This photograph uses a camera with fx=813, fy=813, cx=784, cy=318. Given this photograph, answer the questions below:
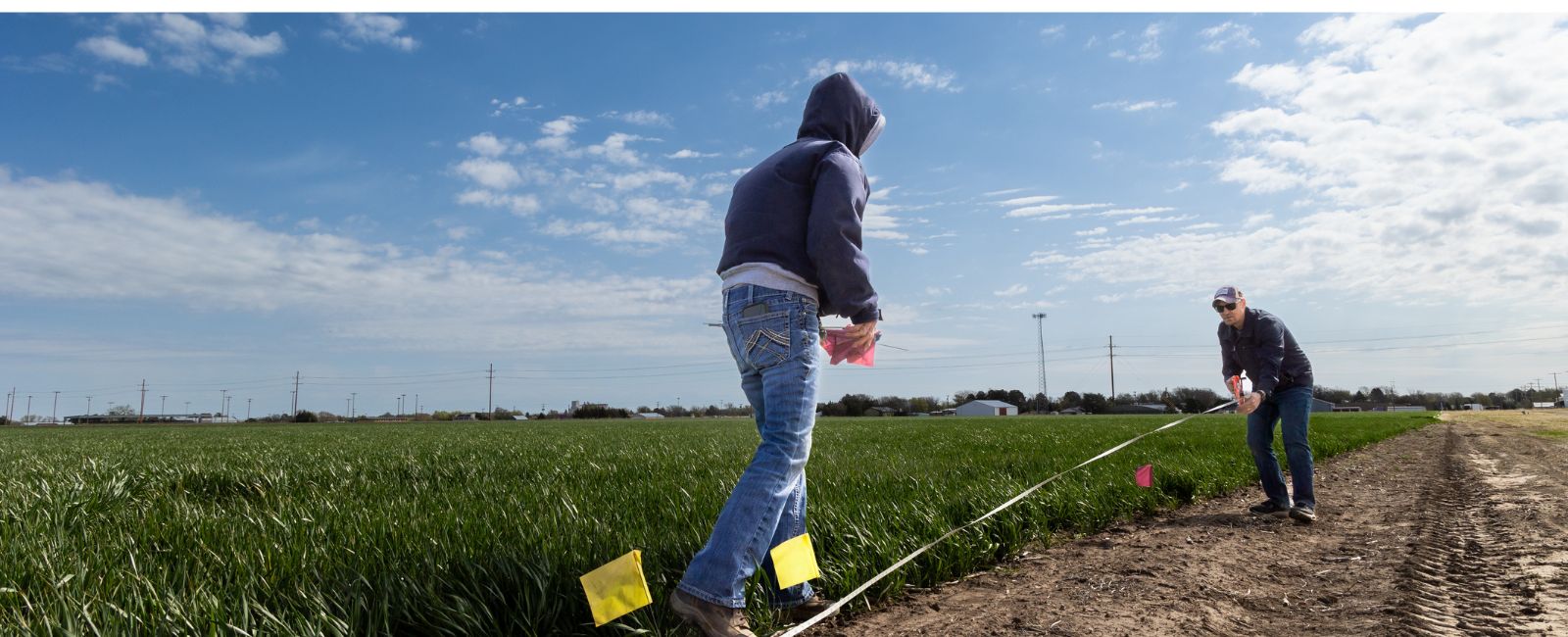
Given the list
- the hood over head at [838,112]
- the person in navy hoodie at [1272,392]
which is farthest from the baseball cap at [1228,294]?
the hood over head at [838,112]

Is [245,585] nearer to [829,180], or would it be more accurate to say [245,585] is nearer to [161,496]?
[829,180]

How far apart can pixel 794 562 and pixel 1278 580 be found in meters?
2.79

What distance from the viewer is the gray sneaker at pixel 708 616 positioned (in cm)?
252

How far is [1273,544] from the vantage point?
5.00 m

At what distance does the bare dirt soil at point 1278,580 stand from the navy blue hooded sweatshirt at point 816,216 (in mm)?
1330

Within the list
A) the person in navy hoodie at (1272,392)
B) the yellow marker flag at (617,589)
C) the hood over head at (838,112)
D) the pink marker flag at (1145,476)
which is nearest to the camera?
the yellow marker flag at (617,589)

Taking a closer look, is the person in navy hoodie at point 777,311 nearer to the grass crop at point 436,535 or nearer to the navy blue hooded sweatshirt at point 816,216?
the navy blue hooded sweatshirt at point 816,216

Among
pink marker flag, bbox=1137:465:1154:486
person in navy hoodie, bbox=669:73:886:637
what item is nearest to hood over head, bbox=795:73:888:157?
person in navy hoodie, bbox=669:73:886:637

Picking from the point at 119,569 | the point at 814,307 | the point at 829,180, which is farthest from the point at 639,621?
the point at 119,569

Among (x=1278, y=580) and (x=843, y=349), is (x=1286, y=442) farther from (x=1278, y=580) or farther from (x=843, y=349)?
(x=843, y=349)

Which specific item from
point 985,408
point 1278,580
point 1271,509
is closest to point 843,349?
point 1278,580

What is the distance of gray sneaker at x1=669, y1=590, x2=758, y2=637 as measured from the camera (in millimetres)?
2516

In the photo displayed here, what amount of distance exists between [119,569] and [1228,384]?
695 centimetres

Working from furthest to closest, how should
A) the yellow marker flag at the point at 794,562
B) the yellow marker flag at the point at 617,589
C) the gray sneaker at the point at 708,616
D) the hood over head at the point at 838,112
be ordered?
the hood over head at the point at 838,112 < the yellow marker flag at the point at 794,562 < the gray sneaker at the point at 708,616 < the yellow marker flag at the point at 617,589
